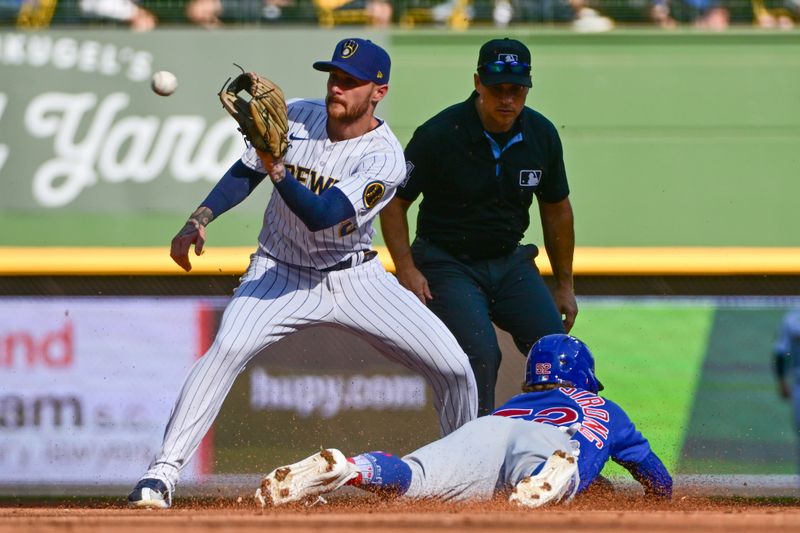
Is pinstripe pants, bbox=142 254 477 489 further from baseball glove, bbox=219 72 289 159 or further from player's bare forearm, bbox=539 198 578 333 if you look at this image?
player's bare forearm, bbox=539 198 578 333

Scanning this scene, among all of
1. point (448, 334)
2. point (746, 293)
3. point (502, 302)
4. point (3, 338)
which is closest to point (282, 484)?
point (448, 334)

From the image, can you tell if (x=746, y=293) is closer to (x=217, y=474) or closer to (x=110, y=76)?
(x=217, y=474)

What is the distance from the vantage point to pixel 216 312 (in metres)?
5.54

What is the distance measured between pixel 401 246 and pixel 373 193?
23.4 inches

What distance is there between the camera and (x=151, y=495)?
12.2 ft

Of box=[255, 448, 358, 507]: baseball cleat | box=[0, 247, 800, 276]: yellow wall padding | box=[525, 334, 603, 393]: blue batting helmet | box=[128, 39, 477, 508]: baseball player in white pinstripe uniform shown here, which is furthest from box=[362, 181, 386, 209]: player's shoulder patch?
box=[0, 247, 800, 276]: yellow wall padding

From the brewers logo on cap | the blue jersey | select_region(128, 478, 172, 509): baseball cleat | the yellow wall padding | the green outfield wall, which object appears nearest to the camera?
select_region(128, 478, 172, 509): baseball cleat

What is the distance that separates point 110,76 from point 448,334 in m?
4.92

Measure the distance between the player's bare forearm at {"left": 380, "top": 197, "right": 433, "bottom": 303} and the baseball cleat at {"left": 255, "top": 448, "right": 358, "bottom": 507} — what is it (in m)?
1.15

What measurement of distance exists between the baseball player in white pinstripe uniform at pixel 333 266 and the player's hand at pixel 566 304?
2.58 feet

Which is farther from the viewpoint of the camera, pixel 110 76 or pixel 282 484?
pixel 110 76

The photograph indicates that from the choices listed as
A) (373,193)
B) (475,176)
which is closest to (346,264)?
(373,193)

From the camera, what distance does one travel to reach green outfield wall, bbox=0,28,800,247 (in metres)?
8.20

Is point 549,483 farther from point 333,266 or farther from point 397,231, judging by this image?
point 397,231
